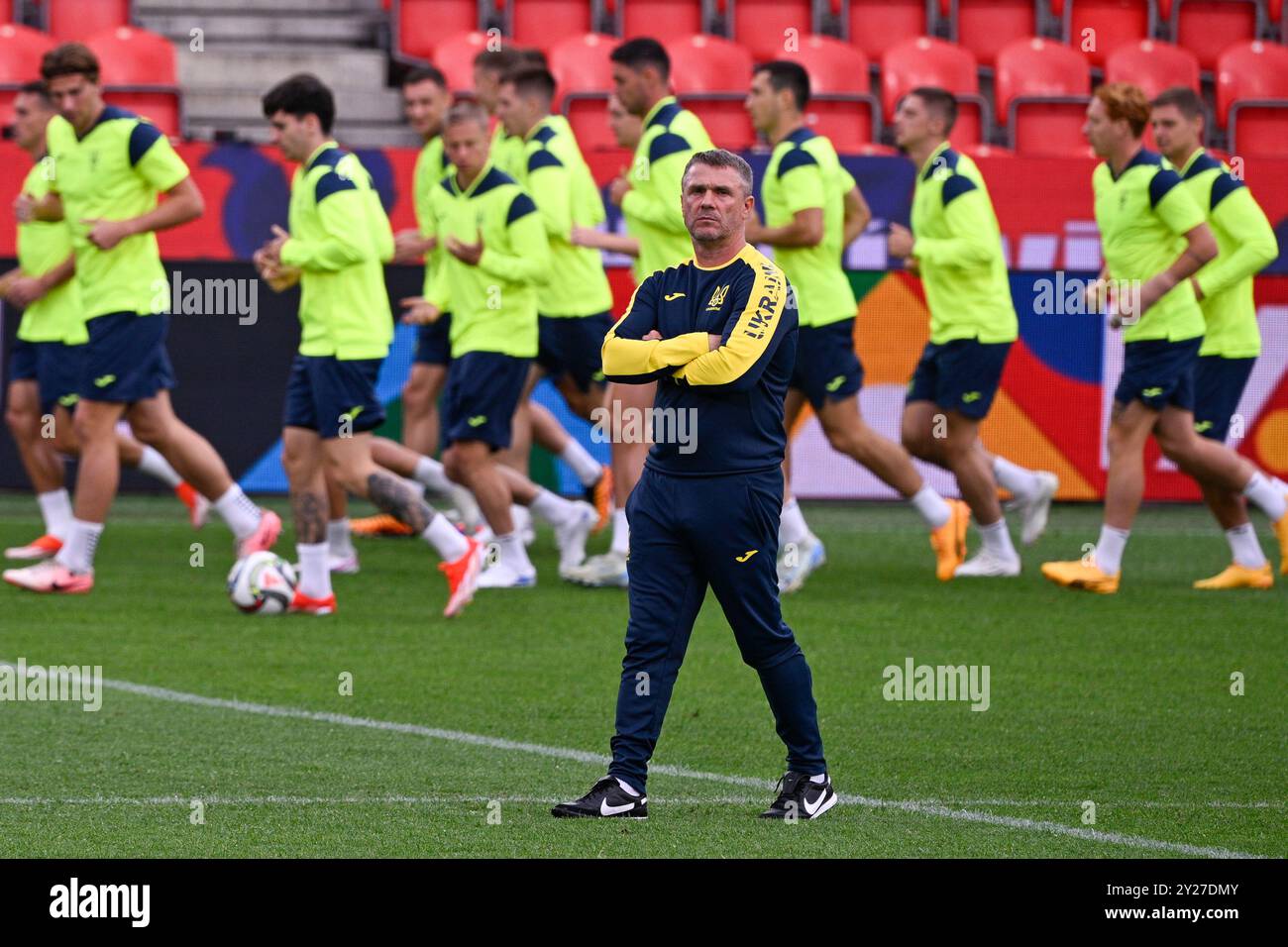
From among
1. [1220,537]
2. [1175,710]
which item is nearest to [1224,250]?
[1220,537]

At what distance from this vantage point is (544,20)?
1750 cm

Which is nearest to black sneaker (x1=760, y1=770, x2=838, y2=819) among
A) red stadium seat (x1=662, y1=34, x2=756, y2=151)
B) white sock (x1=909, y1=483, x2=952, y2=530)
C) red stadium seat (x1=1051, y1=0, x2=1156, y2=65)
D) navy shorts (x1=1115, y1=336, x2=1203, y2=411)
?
navy shorts (x1=1115, y1=336, x2=1203, y2=411)

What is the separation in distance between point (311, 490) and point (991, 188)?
251 inches

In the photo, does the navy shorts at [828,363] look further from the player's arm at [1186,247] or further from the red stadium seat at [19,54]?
the red stadium seat at [19,54]

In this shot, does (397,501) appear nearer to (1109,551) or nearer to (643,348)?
(1109,551)

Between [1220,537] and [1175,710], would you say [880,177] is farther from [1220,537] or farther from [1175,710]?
[1175,710]

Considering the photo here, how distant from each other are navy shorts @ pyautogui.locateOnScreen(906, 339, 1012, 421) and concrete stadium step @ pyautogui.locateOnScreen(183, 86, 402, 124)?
694 cm

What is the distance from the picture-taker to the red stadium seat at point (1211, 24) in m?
18.5

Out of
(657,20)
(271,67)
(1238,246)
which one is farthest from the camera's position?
(657,20)

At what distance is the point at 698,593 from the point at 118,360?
17.0ft

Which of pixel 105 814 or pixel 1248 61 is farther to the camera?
pixel 1248 61

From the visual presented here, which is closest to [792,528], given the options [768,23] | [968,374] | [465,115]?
[968,374]

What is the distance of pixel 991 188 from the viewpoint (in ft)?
47.0

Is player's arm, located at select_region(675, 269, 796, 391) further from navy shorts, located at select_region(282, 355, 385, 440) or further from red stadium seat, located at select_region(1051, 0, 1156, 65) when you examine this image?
red stadium seat, located at select_region(1051, 0, 1156, 65)
